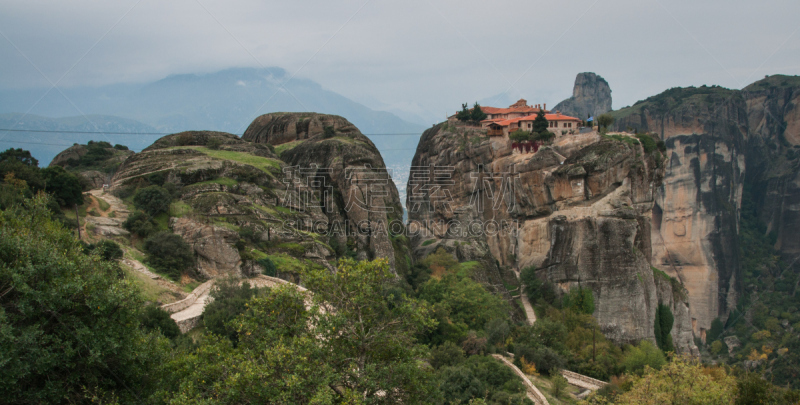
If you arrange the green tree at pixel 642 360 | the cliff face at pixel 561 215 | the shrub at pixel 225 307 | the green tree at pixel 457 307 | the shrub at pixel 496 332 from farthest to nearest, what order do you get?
1. the cliff face at pixel 561 215
2. the green tree at pixel 642 360
3. the shrub at pixel 496 332
4. the green tree at pixel 457 307
5. the shrub at pixel 225 307

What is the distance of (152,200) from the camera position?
29438mm

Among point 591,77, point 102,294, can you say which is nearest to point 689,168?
point 591,77

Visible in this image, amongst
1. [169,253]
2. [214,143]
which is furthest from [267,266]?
[214,143]

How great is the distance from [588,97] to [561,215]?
104514mm

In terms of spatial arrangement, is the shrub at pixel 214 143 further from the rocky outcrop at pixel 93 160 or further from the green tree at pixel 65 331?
the green tree at pixel 65 331

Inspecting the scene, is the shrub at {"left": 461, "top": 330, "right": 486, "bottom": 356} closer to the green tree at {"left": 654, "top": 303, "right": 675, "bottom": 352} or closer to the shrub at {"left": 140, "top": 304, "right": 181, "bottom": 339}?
the shrub at {"left": 140, "top": 304, "right": 181, "bottom": 339}

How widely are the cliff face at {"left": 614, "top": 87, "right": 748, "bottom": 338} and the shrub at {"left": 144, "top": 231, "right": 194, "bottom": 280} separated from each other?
261 feet

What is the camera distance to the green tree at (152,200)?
2934 cm

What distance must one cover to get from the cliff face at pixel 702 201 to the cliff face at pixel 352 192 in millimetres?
62805

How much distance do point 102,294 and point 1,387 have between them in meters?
2.58

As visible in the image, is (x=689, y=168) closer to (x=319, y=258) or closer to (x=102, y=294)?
(x=319, y=258)

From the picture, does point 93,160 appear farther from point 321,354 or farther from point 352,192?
point 321,354

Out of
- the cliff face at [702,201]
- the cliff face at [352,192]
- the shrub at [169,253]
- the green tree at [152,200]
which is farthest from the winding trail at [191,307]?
the cliff face at [702,201]

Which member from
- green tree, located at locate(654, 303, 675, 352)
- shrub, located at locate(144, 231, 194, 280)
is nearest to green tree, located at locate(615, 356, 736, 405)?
shrub, located at locate(144, 231, 194, 280)
